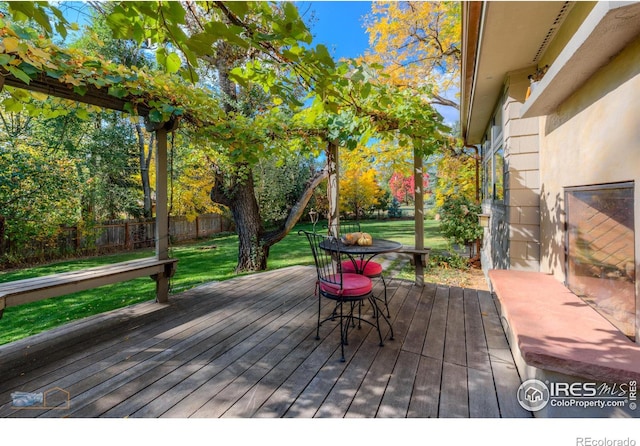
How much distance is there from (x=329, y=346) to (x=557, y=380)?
1470mm

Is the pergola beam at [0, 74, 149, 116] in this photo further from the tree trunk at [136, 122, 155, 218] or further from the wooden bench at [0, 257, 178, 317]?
the tree trunk at [136, 122, 155, 218]

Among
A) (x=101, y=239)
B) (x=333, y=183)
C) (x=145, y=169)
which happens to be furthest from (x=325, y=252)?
(x=145, y=169)

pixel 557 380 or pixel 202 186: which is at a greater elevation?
pixel 202 186

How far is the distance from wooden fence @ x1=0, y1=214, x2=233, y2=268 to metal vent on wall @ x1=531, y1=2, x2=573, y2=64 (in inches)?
325

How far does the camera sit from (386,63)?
7613 mm

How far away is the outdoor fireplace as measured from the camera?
1.54 m

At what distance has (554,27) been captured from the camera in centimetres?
232

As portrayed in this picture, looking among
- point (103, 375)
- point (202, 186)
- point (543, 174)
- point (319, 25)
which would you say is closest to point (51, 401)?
point (103, 375)

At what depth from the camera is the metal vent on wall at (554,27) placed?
7.00 ft

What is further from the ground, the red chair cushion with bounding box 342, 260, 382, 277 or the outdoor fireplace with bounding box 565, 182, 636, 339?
the outdoor fireplace with bounding box 565, 182, 636, 339

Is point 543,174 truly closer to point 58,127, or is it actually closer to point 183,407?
point 183,407

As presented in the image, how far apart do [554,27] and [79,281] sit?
4.59 meters

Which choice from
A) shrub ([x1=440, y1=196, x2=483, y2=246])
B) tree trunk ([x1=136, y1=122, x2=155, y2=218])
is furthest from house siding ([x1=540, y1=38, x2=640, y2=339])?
tree trunk ([x1=136, y1=122, x2=155, y2=218])

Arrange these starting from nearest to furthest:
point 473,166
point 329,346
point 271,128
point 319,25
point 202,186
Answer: point 329,346 → point 271,128 → point 319,25 → point 473,166 → point 202,186
